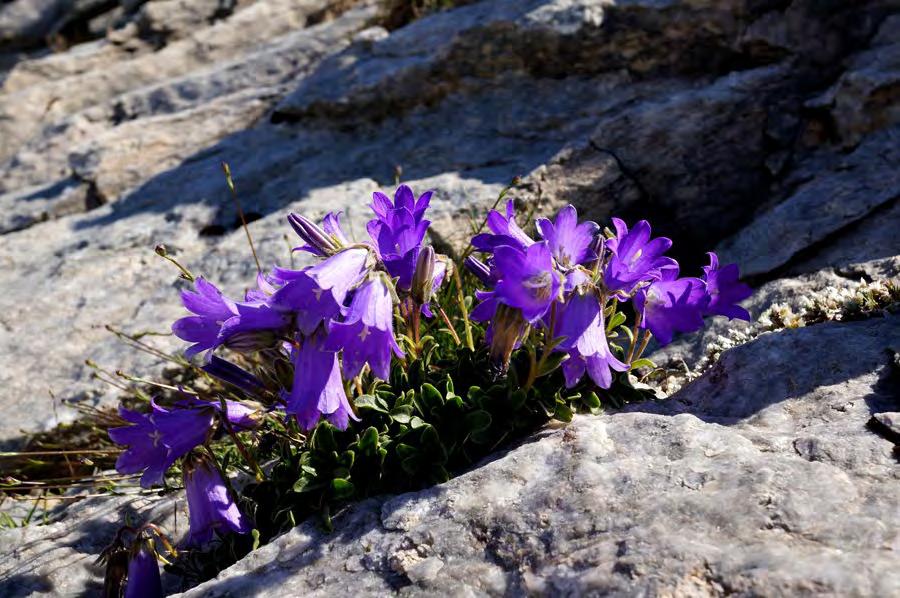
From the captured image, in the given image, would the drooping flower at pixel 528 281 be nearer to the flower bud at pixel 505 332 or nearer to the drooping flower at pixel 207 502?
the flower bud at pixel 505 332

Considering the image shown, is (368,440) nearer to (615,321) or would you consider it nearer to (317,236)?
(317,236)

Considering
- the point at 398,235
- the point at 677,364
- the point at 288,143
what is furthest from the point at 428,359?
the point at 288,143

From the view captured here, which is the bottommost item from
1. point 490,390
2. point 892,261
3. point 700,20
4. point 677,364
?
point 677,364

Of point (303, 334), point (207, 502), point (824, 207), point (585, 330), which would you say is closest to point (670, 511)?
point (585, 330)

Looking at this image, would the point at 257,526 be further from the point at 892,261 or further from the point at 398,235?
the point at 892,261

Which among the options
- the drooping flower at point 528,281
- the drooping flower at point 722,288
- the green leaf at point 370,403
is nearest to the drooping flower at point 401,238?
the drooping flower at point 528,281

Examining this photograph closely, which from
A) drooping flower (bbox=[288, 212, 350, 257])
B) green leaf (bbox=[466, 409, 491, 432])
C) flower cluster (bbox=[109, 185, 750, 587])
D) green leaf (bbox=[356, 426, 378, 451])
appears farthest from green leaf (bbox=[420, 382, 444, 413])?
drooping flower (bbox=[288, 212, 350, 257])

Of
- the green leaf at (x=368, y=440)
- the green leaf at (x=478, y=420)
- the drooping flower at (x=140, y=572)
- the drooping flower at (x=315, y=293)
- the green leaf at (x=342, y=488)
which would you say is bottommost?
the drooping flower at (x=140, y=572)
